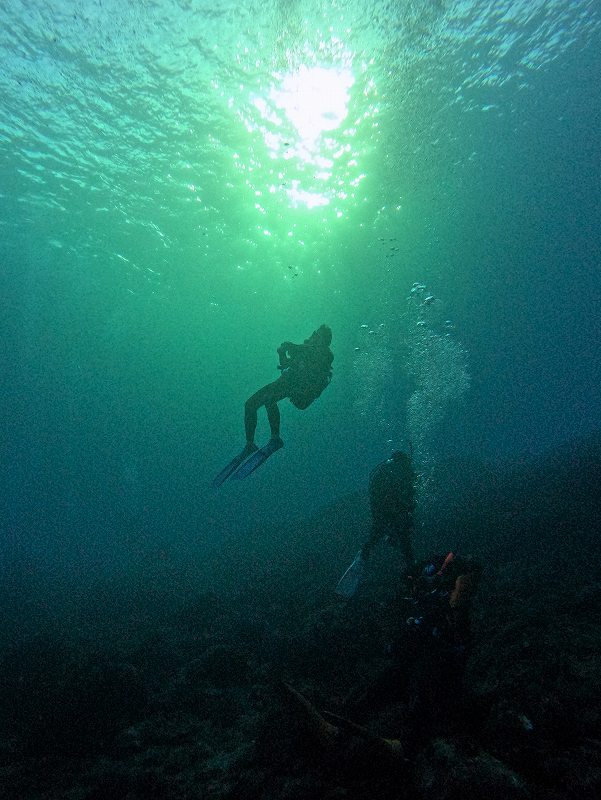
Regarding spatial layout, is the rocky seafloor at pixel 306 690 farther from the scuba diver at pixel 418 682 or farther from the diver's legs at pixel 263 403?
the diver's legs at pixel 263 403

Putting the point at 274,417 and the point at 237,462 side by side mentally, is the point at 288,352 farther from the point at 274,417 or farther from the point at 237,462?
the point at 237,462

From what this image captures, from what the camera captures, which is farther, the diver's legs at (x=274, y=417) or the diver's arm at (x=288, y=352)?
the diver's legs at (x=274, y=417)

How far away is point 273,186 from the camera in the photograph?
1792 centimetres

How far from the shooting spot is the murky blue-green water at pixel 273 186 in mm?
11156

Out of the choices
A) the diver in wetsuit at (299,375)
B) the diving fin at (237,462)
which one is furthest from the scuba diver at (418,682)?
the diving fin at (237,462)

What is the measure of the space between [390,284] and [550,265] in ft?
87.1

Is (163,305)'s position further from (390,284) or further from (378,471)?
(378,471)

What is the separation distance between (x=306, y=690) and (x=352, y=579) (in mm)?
3048

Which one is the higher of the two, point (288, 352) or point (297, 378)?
point (288, 352)

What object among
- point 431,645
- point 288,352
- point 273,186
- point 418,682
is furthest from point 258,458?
point 273,186

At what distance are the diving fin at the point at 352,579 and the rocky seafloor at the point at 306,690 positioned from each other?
55 centimetres

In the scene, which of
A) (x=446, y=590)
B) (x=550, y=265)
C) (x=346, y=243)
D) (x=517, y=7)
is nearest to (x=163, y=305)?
(x=346, y=243)

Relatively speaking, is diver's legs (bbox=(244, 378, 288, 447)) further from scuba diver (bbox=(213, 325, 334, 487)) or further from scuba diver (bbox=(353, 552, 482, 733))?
scuba diver (bbox=(353, 552, 482, 733))

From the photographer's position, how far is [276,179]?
1734cm
